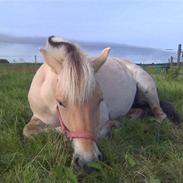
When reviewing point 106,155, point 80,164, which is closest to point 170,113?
point 106,155

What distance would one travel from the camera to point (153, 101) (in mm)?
6344

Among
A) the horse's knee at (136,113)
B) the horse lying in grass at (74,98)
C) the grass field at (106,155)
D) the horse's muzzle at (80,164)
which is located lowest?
the horse's knee at (136,113)

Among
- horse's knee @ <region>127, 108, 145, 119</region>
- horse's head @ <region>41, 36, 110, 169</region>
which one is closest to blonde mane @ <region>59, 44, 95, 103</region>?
horse's head @ <region>41, 36, 110, 169</region>

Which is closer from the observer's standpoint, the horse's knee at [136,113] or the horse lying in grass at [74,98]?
the horse lying in grass at [74,98]

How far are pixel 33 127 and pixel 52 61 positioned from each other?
92 cm

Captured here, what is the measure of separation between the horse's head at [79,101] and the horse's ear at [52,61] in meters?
0.05

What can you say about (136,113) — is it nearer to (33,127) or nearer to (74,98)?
(33,127)

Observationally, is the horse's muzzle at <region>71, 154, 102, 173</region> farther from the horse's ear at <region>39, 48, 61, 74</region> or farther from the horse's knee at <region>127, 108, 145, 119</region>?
the horse's knee at <region>127, 108, 145, 119</region>

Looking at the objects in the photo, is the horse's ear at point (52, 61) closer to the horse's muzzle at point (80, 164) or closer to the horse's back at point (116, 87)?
the horse's muzzle at point (80, 164)

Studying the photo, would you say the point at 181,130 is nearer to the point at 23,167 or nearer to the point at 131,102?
the point at 131,102

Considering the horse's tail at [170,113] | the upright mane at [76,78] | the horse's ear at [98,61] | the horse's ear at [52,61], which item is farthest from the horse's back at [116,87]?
the upright mane at [76,78]

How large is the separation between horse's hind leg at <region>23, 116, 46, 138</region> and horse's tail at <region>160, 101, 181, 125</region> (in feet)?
6.46

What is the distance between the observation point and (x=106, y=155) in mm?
3967

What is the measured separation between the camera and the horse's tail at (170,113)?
604cm
